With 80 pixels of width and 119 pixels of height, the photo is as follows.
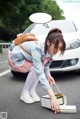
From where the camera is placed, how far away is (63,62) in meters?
8.12

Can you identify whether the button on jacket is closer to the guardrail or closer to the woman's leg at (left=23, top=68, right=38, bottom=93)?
the woman's leg at (left=23, top=68, right=38, bottom=93)

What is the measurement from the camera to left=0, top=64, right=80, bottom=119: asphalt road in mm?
4988

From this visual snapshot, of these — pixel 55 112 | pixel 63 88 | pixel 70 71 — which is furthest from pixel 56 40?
pixel 70 71

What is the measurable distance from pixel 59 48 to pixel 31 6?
1453 inches

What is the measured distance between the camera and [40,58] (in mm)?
5137

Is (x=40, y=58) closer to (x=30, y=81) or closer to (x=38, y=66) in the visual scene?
(x=38, y=66)

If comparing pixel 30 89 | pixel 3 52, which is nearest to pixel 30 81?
pixel 30 89

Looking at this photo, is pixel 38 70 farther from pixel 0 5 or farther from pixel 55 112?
Answer: pixel 0 5

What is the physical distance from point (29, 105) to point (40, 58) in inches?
33.8

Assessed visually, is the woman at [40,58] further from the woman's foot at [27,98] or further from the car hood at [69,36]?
the car hood at [69,36]

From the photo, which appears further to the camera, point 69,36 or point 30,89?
point 69,36

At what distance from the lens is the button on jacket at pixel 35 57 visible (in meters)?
4.96

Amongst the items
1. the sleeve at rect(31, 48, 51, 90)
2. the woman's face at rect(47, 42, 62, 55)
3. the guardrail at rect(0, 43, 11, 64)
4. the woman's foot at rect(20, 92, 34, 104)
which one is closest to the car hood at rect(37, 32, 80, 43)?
the woman's foot at rect(20, 92, 34, 104)

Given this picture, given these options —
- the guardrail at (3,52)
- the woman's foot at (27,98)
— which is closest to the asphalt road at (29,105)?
the woman's foot at (27,98)
